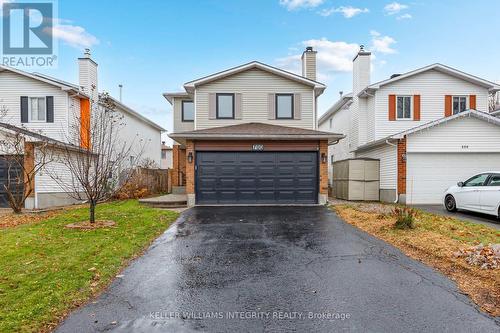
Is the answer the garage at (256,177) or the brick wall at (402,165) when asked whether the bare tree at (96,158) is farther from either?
the brick wall at (402,165)

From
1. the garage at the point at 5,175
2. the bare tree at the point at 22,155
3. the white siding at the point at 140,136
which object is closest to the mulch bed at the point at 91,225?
the bare tree at the point at 22,155

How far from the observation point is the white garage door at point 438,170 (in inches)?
587

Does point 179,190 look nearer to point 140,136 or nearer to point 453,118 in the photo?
point 140,136

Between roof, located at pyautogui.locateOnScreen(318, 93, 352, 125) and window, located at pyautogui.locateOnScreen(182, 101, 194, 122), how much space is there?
10.0 metres

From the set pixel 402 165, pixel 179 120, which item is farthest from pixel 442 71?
pixel 179 120

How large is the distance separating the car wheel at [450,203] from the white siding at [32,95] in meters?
18.0

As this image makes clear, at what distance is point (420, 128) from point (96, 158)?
1363 cm

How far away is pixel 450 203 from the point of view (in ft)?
40.1

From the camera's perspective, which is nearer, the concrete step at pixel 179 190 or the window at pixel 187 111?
the concrete step at pixel 179 190

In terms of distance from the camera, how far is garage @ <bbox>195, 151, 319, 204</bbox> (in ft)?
46.5

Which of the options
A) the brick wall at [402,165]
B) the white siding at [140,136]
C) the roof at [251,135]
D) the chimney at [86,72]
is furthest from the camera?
the white siding at [140,136]

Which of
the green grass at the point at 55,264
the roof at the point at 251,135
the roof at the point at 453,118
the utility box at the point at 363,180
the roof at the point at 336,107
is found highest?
the roof at the point at 336,107

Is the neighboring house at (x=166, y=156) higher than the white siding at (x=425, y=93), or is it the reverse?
the white siding at (x=425, y=93)

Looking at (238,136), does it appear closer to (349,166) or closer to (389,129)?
(349,166)
